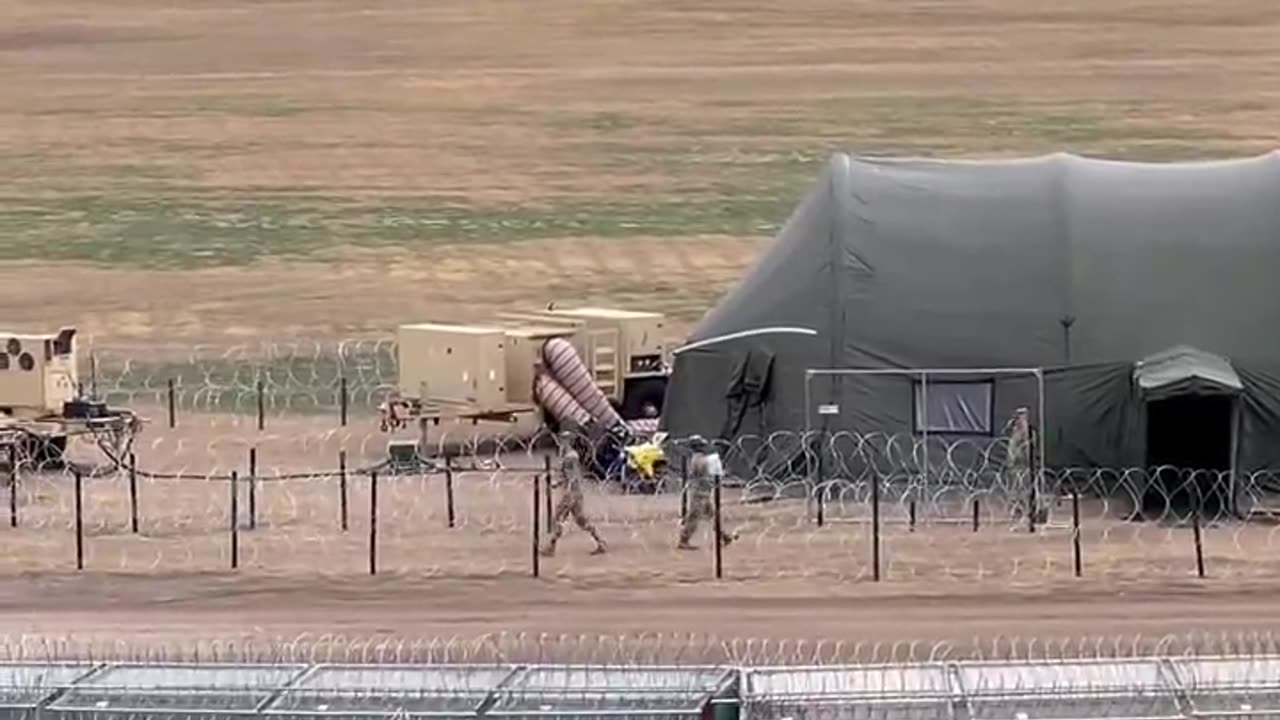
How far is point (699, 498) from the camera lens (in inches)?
1077

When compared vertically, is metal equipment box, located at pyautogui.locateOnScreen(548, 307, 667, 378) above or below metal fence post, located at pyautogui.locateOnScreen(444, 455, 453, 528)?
above

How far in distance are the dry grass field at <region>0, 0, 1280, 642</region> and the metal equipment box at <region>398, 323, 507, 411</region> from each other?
383cm

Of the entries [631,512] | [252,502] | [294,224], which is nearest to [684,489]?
[631,512]

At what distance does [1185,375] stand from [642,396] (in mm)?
8346

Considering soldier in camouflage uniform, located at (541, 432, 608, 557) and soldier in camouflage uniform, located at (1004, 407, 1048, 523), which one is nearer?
soldier in camouflage uniform, located at (541, 432, 608, 557)

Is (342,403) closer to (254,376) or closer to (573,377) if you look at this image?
(254,376)

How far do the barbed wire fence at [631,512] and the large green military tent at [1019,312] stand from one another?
52cm

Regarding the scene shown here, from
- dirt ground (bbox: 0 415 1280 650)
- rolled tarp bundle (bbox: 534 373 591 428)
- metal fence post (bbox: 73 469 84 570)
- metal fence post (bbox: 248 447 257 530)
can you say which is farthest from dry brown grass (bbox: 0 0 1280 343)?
metal fence post (bbox: 73 469 84 570)

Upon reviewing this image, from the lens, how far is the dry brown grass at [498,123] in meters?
51.1

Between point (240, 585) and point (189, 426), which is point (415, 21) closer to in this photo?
point (189, 426)

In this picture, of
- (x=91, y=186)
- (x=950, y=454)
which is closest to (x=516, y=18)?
(x=91, y=186)

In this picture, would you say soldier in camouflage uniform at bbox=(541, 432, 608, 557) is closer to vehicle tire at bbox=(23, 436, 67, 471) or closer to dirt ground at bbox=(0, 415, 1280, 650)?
dirt ground at bbox=(0, 415, 1280, 650)

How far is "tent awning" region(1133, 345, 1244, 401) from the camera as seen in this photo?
2973cm

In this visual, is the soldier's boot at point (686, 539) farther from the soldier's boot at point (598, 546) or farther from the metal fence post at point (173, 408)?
the metal fence post at point (173, 408)
